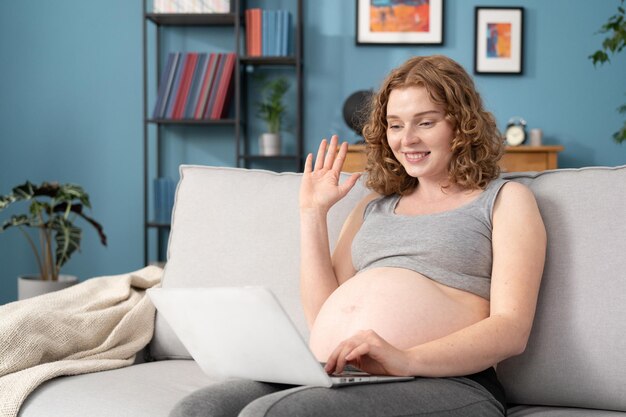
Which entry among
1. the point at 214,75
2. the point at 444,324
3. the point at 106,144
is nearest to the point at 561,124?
the point at 214,75

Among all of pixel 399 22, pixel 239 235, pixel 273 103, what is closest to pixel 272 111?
pixel 273 103

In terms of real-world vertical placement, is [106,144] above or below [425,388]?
above

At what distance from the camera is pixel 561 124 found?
451cm

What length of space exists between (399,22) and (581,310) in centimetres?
315

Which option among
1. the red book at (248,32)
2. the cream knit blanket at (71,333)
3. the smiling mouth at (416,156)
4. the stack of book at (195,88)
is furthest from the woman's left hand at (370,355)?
the red book at (248,32)

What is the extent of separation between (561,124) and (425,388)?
11.5ft

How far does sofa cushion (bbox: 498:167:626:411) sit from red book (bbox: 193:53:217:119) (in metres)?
2.90

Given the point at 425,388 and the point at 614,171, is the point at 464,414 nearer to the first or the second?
the point at 425,388

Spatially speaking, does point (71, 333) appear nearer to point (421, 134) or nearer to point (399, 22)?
point (421, 134)

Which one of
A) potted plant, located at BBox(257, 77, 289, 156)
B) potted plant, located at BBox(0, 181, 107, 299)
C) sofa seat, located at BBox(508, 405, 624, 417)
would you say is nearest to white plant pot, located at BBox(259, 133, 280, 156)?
potted plant, located at BBox(257, 77, 289, 156)

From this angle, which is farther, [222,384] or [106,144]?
[106,144]

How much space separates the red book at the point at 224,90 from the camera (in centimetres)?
432

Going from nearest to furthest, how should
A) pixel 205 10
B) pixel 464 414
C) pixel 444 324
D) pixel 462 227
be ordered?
pixel 464 414 → pixel 444 324 → pixel 462 227 → pixel 205 10

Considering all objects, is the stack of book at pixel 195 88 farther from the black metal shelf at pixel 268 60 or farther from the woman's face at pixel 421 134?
the woman's face at pixel 421 134
